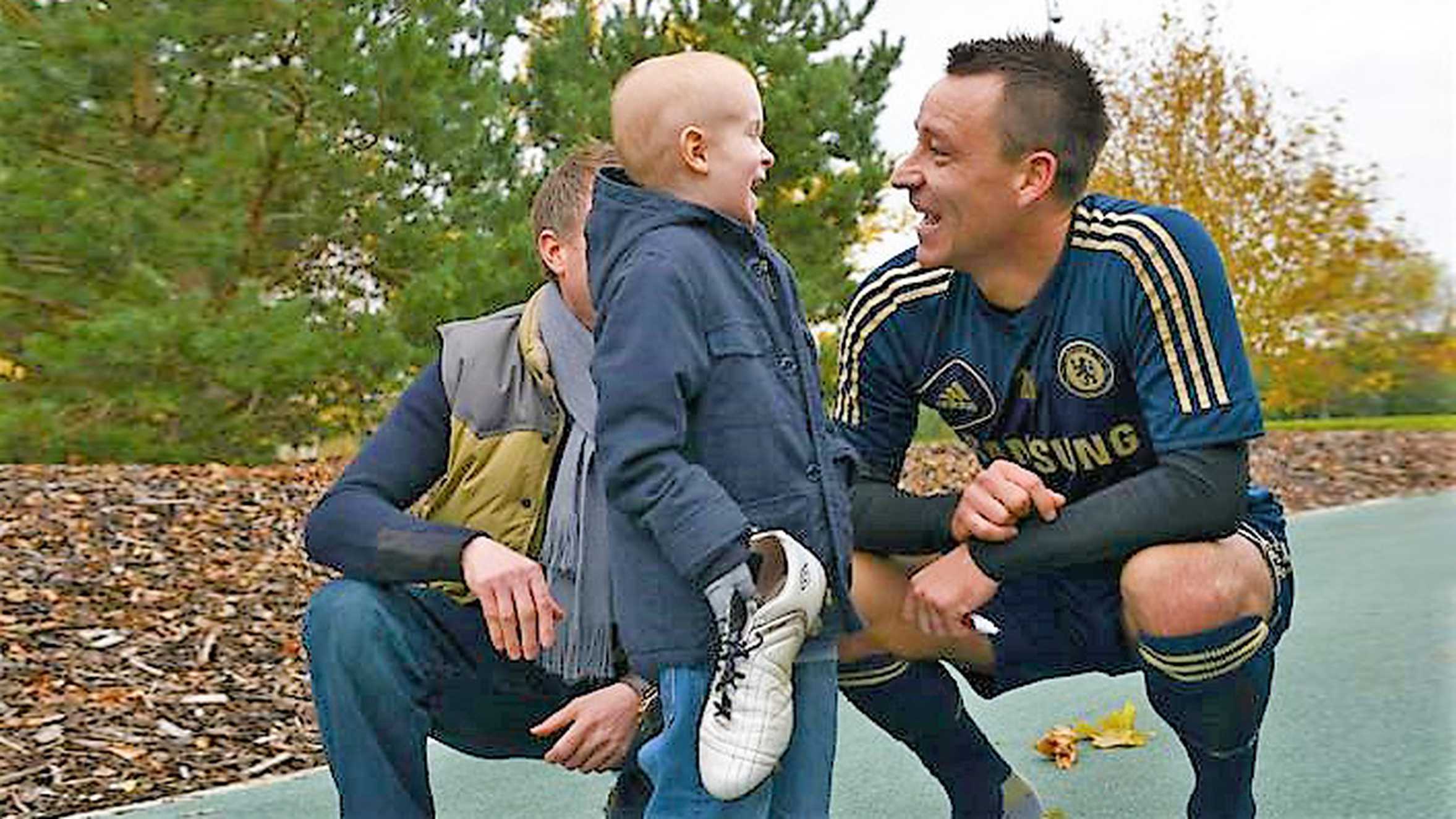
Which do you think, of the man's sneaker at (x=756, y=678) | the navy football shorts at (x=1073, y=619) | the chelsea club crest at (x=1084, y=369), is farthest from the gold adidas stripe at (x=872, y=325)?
the man's sneaker at (x=756, y=678)

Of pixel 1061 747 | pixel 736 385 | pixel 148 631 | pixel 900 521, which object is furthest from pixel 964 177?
pixel 148 631

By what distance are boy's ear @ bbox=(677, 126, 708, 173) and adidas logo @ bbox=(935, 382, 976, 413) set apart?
0.63 metres

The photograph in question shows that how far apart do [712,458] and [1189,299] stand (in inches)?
30.3

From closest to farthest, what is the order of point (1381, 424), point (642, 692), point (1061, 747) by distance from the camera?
1. point (642, 692)
2. point (1061, 747)
3. point (1381, 424)

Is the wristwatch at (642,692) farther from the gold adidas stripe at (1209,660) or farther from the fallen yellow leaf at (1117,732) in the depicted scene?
the fallen yellow leaf at (1117,732)

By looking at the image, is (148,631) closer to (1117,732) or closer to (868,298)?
(1117,732)

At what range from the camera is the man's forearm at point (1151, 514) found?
7.80 ft

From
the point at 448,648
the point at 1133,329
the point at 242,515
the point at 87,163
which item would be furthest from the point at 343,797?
the point at 87,163

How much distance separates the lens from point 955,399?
2.62 m

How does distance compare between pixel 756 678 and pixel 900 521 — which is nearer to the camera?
pixel 756 678

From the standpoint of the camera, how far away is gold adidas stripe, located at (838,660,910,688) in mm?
2670

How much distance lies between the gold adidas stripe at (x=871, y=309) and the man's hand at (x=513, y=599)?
63cm

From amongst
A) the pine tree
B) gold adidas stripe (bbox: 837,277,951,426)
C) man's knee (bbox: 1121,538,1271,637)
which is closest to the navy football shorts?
man's knee (bbox: 1121,538,1271,637)

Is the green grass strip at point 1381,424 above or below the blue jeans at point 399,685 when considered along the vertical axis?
below
